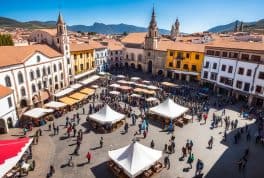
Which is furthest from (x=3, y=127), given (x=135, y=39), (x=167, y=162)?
(x=135, y=39)

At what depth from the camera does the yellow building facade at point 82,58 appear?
42.5m

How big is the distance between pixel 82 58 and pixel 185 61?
23.1m

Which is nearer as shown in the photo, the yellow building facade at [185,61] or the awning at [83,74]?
the awning at [83,74]

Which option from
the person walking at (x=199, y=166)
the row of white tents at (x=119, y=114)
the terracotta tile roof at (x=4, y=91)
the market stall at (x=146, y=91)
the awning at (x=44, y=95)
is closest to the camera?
the person walking at (x=199, y=166)

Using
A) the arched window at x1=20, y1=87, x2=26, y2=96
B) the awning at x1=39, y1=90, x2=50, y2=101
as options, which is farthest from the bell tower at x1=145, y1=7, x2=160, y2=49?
the arched window at x1=20, y1=87, x2=26, y2=96

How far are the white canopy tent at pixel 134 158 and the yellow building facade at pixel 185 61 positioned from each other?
31.1 metres

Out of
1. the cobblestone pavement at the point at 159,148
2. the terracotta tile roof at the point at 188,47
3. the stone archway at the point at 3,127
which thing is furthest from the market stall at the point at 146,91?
the stone archway at the point at 3,127

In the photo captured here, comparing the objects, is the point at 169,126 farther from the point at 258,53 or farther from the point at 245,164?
the point at 258,53

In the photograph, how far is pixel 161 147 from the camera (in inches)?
820

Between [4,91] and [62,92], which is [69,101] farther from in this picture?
[4,91]

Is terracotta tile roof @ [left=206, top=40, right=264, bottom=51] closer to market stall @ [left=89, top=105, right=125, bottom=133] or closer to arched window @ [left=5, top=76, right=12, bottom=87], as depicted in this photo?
market stall @ [left=89, top=105, right=125, bottom=133]

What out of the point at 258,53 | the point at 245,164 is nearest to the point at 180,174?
the point at 245,164

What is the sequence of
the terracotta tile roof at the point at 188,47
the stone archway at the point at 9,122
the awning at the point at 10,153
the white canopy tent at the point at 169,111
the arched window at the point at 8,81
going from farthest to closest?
1. the terracotta tile roof at the point at 188,47
2. the arched window at the point at 8,81
3. the white canopy tent at the point at 169,111
4. the stone archway at the point at 9,122
5. the awning at the point at 10,153

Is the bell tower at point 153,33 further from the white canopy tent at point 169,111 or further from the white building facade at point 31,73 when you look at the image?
the white canopy tent at point 169,111
